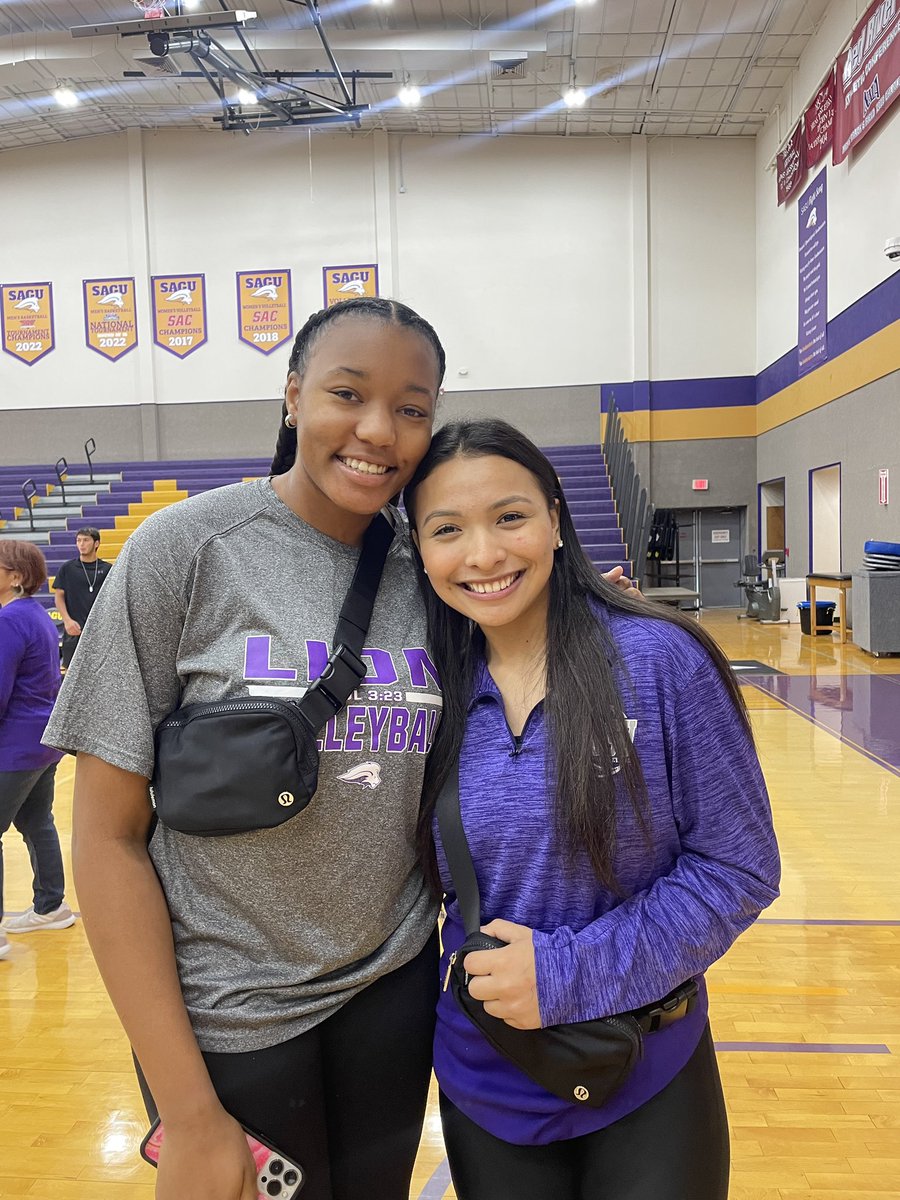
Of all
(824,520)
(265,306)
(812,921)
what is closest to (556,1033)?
(812,921)

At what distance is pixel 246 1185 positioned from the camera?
101cm

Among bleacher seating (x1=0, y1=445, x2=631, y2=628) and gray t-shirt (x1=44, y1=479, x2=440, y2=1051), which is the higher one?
bleacher seating (x1=0, y1=445, x2=631, y2=628)

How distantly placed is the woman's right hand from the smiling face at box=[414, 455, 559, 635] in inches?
27.6

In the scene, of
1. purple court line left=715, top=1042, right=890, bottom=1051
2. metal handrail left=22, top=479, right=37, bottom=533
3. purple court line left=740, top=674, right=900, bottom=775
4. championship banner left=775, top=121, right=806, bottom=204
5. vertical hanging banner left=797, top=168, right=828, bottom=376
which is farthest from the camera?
metal handrail left=22, top=479, right=37, bottom=533

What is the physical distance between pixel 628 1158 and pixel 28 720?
9.13ft

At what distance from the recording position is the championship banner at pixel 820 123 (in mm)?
10641

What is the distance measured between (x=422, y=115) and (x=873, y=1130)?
14.4 m

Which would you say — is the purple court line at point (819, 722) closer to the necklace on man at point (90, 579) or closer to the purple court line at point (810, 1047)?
the purple court line at point (810, 1047)

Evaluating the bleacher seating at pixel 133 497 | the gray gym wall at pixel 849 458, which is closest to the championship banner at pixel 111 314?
the bleacher seating at pixel 133 497

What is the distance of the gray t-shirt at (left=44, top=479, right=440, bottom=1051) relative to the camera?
3.25 ft

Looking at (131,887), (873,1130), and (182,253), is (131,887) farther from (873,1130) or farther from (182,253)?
(182,253)

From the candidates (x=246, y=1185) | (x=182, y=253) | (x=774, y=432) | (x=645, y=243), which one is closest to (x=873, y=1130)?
(x=246, y=1185)

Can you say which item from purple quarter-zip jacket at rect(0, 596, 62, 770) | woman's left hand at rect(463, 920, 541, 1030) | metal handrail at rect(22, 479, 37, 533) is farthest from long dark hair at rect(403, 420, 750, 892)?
metal handrail at rect(22, 479, 37, 533)

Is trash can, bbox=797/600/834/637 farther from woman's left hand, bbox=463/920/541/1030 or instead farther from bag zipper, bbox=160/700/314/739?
bag zipper, bbox=160/700/314/739
